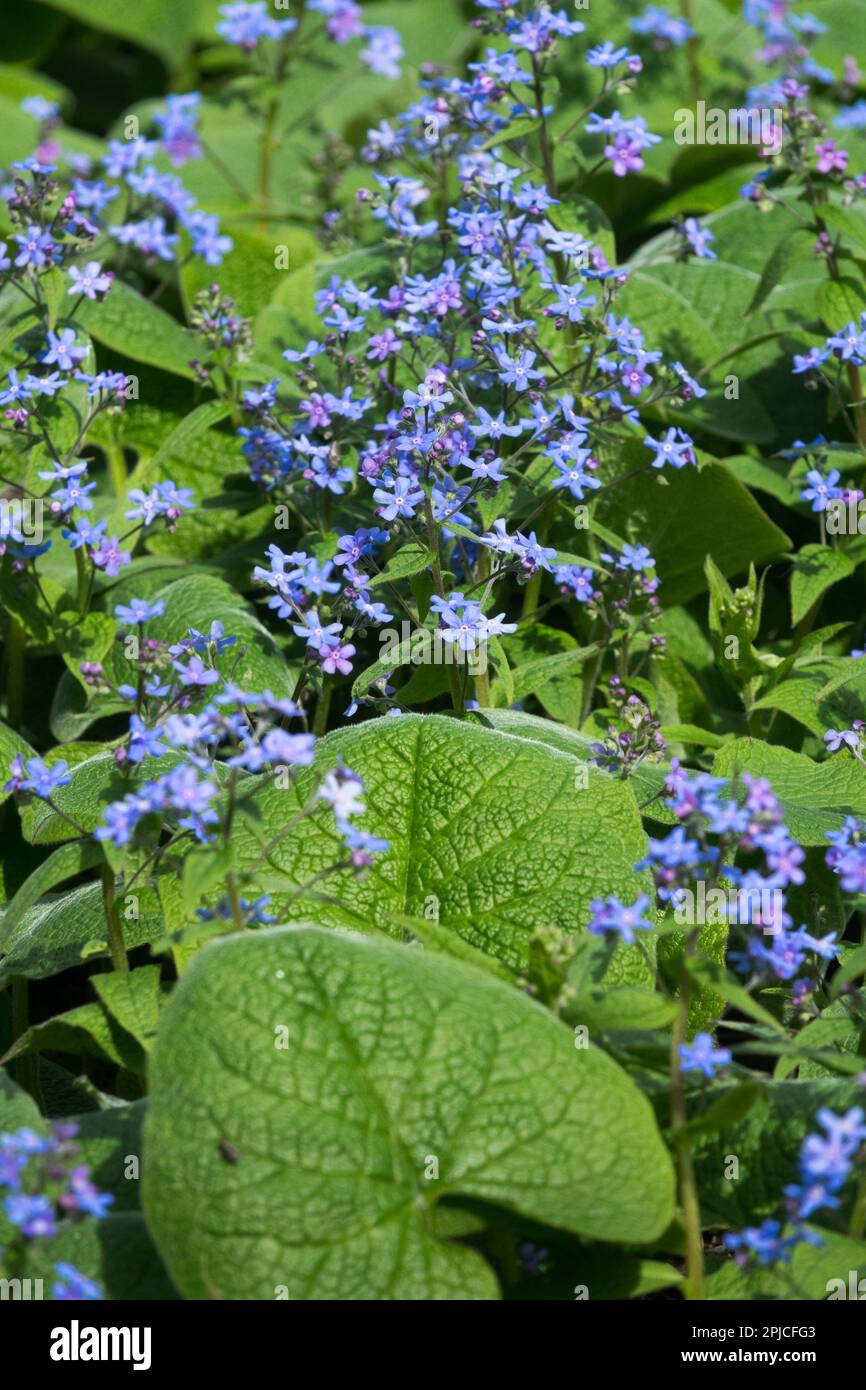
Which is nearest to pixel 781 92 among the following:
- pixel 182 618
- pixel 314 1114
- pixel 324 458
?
pixel 324 458

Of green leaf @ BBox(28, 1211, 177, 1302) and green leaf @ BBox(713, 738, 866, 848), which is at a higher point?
green leaf @ BBox(713, 738, 866, 848)

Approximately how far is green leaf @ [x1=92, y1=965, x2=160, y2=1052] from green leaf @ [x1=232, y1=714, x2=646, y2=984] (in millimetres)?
257

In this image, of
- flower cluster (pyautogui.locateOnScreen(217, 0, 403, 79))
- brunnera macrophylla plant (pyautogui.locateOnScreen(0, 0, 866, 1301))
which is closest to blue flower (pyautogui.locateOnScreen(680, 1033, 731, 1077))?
brunnera macrophylla plant (pyautogui.locateOnScreen(0, 0, 866, 1301))

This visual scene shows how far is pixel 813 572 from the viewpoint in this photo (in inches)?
133

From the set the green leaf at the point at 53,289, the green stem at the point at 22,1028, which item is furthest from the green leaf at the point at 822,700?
the green leaf at the point at 53,289

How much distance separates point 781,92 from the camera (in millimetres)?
3510

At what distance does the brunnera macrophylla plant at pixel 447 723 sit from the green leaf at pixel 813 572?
1cm

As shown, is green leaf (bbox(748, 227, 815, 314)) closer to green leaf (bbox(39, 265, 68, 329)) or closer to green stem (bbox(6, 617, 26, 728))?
green leaf (bbox(39, 265, 68, 329))

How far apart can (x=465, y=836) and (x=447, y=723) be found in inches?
8.0

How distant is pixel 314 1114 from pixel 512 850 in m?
0.73

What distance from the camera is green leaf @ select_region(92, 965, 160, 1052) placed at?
2361mm

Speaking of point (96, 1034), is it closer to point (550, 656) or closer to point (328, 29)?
point (550, 656)

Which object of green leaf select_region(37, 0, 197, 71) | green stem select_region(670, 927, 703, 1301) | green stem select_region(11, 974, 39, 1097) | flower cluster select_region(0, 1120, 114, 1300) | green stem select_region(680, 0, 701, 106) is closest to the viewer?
flower cluster select_region(0, 1120, 114, 1300)

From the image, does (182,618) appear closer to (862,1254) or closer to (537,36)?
(537,36)
